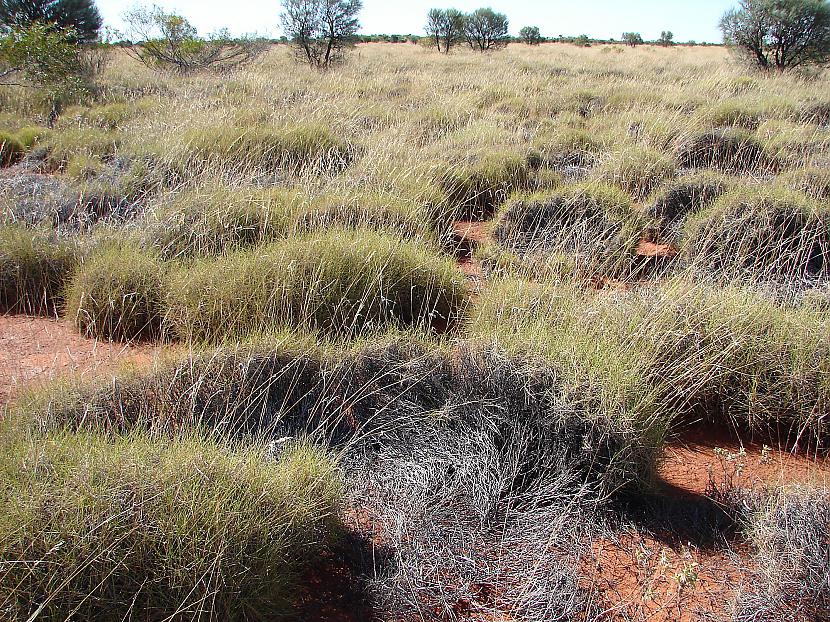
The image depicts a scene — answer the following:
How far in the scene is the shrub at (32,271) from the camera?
170 inches

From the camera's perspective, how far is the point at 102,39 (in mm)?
15938

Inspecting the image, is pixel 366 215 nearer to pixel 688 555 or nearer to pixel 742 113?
pixel 688 555

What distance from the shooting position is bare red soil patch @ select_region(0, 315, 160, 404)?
3.06 m

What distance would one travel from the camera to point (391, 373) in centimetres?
304

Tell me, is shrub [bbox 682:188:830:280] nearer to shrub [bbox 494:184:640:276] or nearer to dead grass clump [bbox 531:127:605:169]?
shrub [bbox 494:184:640:276]

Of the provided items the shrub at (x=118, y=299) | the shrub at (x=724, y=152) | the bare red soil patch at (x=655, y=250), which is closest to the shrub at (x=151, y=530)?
the shrub at (x=118, y=299)

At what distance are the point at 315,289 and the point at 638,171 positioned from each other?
180 inches

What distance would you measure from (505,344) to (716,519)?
1.24m

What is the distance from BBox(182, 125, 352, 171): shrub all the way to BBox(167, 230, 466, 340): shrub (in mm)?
2544

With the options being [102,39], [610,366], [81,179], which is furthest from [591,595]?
[102,39]

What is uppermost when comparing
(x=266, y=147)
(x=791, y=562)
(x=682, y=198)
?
(x=266, y=147)

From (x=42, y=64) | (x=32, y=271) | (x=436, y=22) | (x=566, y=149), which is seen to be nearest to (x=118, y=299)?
(x=32, y=271)

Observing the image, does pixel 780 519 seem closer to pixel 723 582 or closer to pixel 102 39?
pixel 723 582

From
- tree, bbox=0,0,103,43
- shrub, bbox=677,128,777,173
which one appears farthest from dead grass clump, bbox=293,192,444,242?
tree, bbox=0,0,103,43
